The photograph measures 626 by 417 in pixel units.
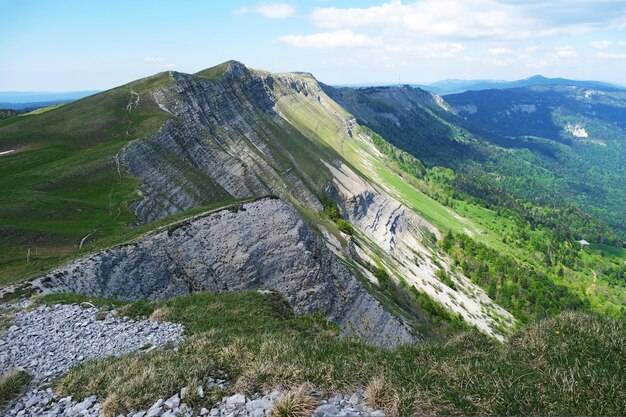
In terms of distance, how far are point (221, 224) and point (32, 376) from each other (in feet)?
81.9

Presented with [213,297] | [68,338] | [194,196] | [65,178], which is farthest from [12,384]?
[194,196]

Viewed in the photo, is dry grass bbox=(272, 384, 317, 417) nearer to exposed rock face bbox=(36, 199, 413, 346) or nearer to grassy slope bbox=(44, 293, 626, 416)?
grassy slope bbox=(44, 293, 626, 416)

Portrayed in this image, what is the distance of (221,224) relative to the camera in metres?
39.5

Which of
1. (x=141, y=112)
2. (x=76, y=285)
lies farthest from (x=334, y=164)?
(x=76, y=285)

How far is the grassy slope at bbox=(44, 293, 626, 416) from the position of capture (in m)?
9.73

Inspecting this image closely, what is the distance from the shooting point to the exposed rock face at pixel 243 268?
31688 mm

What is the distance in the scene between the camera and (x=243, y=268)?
126 ft

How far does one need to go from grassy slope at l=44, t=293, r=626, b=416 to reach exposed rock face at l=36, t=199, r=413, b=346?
58.7 feet

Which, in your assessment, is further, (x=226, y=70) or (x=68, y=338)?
(x=226, y=70)

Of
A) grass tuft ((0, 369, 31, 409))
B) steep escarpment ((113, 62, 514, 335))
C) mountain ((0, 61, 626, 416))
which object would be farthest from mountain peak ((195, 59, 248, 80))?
grass tuft ((0, 369, 31, 409))

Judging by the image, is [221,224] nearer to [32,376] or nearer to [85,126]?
[32,376]

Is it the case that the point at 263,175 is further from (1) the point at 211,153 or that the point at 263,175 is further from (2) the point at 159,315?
(2) the point at 159,315

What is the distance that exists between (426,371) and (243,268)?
28.8m

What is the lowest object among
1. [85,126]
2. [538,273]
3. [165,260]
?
[538,273]
